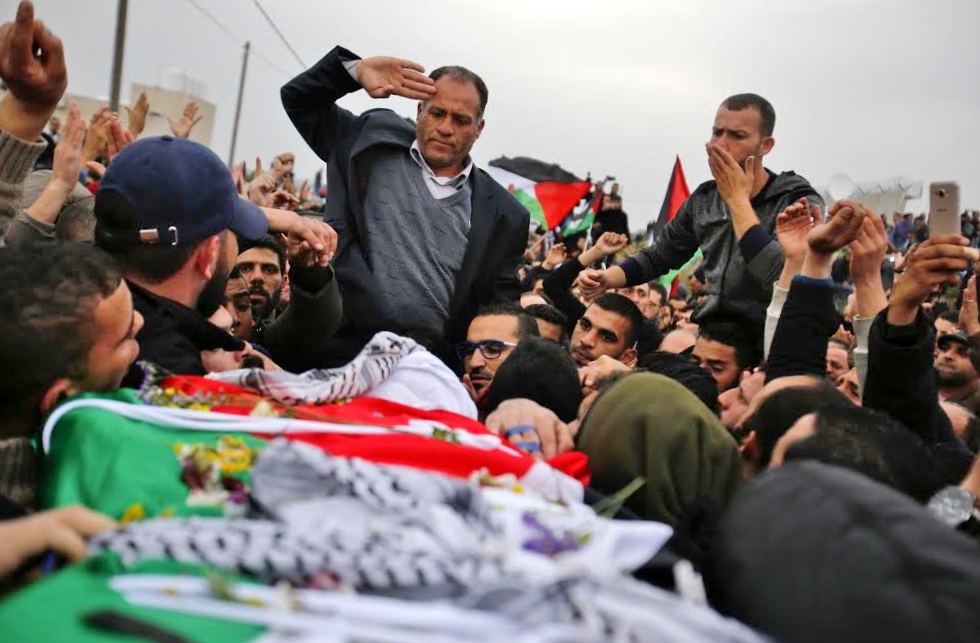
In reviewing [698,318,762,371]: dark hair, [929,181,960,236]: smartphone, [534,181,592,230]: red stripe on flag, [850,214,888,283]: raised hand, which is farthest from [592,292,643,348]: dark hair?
[534,181,592,230]: red stripe on flag

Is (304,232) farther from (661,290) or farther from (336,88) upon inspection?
(661,290)

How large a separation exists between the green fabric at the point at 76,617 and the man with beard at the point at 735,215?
3451mm

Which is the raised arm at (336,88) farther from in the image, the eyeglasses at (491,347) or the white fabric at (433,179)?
the eyeglasses at (491,347)

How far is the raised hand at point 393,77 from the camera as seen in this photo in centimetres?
403

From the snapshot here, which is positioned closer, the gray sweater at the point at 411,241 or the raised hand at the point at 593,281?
the gray sweater at the point at 411,241

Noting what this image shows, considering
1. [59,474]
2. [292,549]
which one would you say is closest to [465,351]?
[59,474]

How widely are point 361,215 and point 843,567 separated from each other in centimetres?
317

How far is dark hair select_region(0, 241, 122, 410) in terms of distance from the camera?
206 centimetres

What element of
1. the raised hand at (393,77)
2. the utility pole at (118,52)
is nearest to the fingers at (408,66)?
the raised hand at (393,77)

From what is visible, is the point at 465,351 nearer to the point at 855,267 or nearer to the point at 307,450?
the point at 855,267

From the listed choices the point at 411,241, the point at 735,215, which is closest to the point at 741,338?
the point at 735,215

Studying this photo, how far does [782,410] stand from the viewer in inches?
102

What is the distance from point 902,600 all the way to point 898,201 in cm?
2274

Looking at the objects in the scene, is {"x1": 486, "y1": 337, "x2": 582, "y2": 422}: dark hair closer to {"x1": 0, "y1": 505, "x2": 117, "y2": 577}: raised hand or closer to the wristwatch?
the wristwatch
